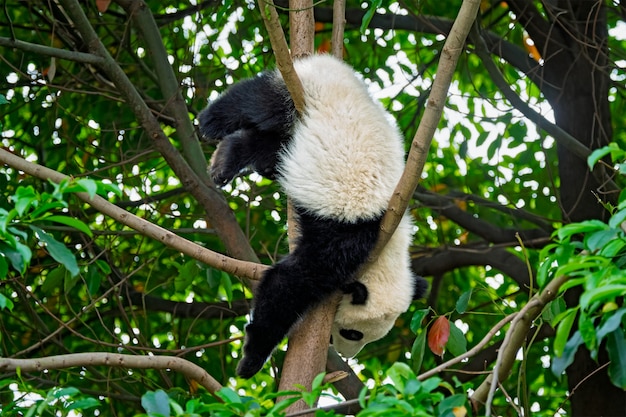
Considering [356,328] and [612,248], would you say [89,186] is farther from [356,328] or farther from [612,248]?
[356,328]

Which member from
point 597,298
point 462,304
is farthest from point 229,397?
point 462,304

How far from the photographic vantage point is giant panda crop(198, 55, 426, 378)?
4023 mm

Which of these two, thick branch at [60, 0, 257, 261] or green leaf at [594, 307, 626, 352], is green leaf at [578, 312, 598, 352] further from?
thick branch at [60, 0, 257, 261]

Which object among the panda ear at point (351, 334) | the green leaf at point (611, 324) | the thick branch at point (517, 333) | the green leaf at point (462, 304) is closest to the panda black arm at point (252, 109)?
the panda ear at point (351, 334)

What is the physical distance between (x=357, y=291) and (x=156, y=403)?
1868mm

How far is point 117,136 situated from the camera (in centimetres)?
608

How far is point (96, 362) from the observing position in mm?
3172

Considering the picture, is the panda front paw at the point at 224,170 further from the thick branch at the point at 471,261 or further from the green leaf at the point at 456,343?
the thick branch at the point at 471,261

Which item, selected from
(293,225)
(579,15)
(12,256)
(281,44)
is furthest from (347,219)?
(579,15)

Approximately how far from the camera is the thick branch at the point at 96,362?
9.90ft

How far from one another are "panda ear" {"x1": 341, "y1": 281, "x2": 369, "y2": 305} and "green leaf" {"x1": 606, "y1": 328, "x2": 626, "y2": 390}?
1.99m

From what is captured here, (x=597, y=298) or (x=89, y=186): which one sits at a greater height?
(x=89, y=186)

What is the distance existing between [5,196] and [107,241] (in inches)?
33.9

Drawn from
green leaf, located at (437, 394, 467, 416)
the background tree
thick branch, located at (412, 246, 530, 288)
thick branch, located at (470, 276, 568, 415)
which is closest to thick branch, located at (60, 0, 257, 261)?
the background tree
